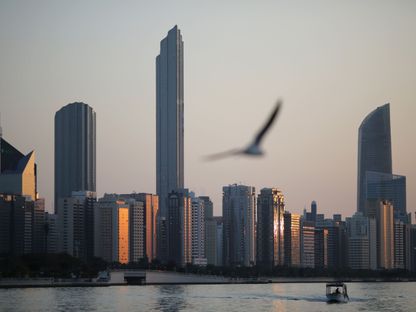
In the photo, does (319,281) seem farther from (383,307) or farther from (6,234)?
(383,307)

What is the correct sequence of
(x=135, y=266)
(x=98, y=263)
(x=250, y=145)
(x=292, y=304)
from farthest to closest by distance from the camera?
(x=135, y=266), (x=98, y=263), (x=292, y=304), (x=250, y=145)

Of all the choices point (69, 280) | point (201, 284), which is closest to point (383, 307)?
point (69, 280)

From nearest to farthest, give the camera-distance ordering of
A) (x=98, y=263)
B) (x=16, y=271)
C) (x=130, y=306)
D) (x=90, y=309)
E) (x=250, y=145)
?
(x=250, y=145)
(x=90, y=309)
(x=130, y=306)
(x=16, y=271)
(x=98, y=263)

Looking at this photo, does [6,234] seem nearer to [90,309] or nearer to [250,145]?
[90,309]

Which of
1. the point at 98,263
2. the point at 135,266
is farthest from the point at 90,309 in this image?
the point at 135,266

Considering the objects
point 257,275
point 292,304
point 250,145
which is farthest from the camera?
point 257,275

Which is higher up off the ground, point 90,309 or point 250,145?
point 250,145

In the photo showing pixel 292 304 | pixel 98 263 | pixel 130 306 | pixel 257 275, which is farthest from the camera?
pixel 257 275

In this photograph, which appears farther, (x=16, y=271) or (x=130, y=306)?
(x=16, y=271)

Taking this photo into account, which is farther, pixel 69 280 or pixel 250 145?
pixel 69 280
